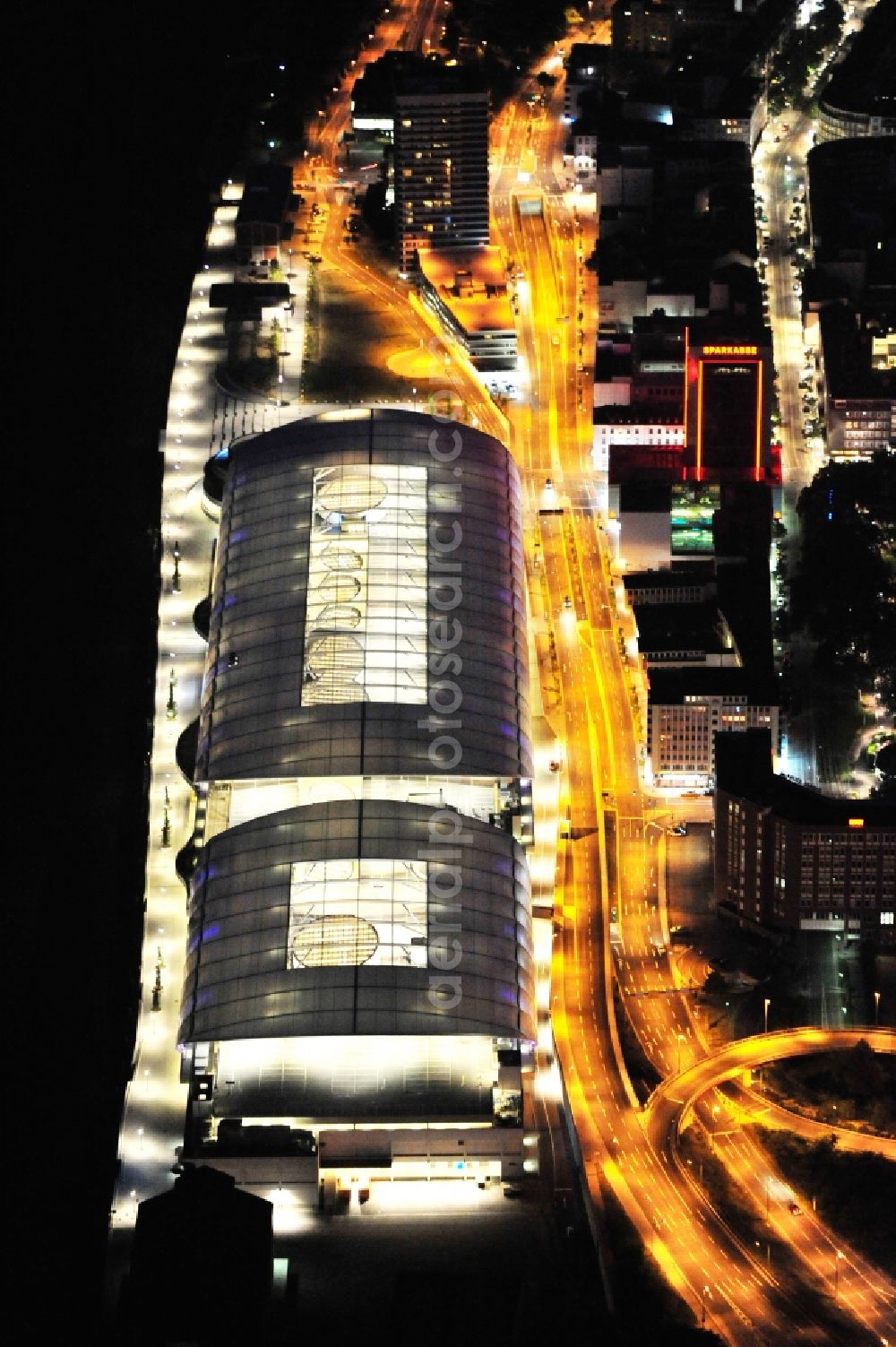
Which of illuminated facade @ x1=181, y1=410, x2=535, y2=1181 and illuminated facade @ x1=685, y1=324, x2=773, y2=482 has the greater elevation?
illuminated facade @ x1=685, y1=324, x2=773, y2=482

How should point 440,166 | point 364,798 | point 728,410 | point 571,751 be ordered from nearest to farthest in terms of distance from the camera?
point 364,798 → point 571,751 → point 728,410 → point 440,166

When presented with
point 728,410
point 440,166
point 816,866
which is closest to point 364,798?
point 816,866

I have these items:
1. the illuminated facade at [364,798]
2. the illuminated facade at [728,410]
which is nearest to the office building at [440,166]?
the illuminated facade at [728,410]

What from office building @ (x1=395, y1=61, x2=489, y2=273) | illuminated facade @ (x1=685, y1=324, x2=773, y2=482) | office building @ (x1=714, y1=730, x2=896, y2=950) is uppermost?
office building @ (x1=395, y1=61, x2=489, y2=273)

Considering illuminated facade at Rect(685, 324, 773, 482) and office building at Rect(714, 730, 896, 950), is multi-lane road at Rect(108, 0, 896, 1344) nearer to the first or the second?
illuminated facade at Rect(685, 324, 773, 482)

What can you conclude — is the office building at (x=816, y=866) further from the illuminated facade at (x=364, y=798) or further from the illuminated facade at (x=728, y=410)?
the illuminated facade at (x=728, y=410)

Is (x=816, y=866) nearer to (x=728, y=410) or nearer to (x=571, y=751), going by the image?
(x=571, y=751)

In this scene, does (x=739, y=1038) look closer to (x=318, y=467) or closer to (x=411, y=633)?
(x=411, y=633)

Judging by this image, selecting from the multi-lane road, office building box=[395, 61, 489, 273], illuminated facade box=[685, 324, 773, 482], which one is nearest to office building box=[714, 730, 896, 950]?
the multi-lane road
